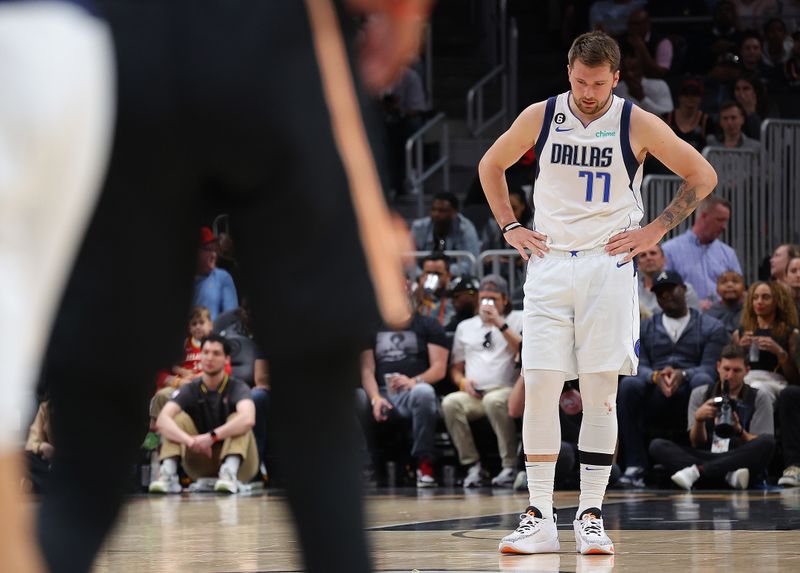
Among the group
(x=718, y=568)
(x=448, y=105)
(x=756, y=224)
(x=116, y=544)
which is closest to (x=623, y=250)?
(x=718, y=568)

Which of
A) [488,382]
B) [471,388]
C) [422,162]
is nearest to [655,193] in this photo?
[488,382]

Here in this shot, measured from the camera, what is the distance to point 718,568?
564 cm

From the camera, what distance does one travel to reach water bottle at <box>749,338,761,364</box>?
11.8 meters

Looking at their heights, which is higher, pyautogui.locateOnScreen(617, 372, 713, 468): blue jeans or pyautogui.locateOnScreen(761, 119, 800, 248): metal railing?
pyautogui.locateOnScreen(761, 119, 800, 248): metal railing

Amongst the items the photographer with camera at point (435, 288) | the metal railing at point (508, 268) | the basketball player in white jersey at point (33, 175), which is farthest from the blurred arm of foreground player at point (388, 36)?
the metal railing at point (508, 268)

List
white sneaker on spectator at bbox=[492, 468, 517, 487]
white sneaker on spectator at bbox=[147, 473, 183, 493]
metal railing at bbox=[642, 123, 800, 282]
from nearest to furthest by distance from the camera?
white sneaker on spectator at bbox=[492, 468, 517, 487] < white sneaker on spectator at bbox=[147, 473, 183, 493] < metal railing at bbox=[642, 123, 800, 282]

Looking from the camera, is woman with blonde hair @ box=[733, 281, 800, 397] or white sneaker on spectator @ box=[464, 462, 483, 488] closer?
woman with blonde hair @ box=[733, 281, 800, 397]

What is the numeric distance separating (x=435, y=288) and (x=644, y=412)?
251 cm

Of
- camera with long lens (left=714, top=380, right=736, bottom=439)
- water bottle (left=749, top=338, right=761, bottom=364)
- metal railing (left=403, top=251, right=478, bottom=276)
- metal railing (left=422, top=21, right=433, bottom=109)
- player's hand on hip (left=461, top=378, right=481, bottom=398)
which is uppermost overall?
metal railing (left=422, top=21, right=433, bottom=109)

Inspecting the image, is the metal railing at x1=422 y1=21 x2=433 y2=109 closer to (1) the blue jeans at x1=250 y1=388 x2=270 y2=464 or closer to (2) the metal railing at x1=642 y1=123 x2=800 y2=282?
(2) the metal railing at x1=642 y1=123 x2=800 y2=282

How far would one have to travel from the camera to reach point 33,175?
1.63 meters

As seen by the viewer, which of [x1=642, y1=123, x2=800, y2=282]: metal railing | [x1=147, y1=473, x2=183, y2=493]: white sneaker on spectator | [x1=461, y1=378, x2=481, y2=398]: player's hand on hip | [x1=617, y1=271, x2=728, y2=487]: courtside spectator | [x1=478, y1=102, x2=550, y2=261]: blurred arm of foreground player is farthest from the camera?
[x1=642, y1=123, x2=800, y2=282]: metal railing

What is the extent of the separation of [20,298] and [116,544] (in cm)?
607

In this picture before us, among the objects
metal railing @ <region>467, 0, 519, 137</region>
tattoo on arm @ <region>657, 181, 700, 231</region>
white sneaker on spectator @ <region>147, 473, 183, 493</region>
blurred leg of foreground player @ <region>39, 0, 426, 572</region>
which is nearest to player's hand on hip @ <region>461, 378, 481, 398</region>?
white sneaker on spectator @ <region>147, 473, 183, 493</region>
